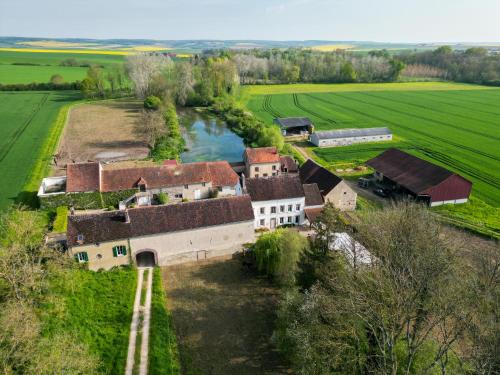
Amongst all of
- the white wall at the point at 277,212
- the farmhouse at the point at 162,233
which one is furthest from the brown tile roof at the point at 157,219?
the white wall at the point at 277,212

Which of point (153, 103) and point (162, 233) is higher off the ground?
point (153, 103)

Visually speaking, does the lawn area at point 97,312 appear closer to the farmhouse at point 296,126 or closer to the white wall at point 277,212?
the white wall at point 277,212

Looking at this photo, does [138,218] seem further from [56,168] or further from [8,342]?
[56,168]

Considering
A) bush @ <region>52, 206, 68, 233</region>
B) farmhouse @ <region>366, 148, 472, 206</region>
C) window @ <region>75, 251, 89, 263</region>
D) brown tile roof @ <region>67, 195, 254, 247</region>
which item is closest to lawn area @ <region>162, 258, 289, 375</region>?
brown tile roof @ <region>67, 195, 254, 247</region>

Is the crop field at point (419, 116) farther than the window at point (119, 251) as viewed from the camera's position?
Yes

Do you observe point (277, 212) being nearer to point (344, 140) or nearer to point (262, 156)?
point (262, 156)

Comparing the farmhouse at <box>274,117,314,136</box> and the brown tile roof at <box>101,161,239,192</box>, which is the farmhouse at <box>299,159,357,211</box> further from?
the farmhouse at <box>274,117,314,136</box>

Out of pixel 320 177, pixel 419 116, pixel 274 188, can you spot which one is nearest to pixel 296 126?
pixel 320 177
